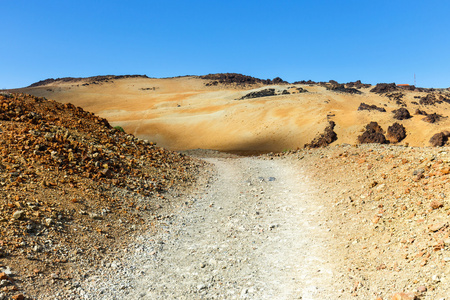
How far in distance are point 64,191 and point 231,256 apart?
17.0ft

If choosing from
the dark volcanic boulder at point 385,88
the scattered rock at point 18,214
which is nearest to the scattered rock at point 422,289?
the scattered rock at point 18,214

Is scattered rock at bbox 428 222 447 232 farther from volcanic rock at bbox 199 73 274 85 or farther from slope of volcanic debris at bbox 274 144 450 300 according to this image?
volcanic rock at bbox 199 73 274 85

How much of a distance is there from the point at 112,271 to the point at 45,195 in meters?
3.21

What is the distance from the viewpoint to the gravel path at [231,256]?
6051mm

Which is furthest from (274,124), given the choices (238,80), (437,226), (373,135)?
(238,80)

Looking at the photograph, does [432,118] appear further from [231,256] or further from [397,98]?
[231,256]

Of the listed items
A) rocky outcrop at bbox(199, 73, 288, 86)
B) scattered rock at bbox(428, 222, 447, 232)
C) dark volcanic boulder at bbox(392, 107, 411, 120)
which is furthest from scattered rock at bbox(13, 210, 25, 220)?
rocky outcrop at bbox(199, 73, 288, 86)

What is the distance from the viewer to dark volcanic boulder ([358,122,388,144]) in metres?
25.0

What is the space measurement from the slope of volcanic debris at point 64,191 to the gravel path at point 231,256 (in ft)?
2.68

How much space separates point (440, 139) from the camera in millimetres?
22141

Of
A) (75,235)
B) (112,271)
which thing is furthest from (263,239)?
(75,235)

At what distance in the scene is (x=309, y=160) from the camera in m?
17.2

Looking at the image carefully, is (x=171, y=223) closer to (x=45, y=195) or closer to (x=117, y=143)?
(x=45, y=195)

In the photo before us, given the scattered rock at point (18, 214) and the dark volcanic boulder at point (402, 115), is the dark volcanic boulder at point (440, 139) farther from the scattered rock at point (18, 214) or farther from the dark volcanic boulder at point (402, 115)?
the scattered rock at point (18, 214)
